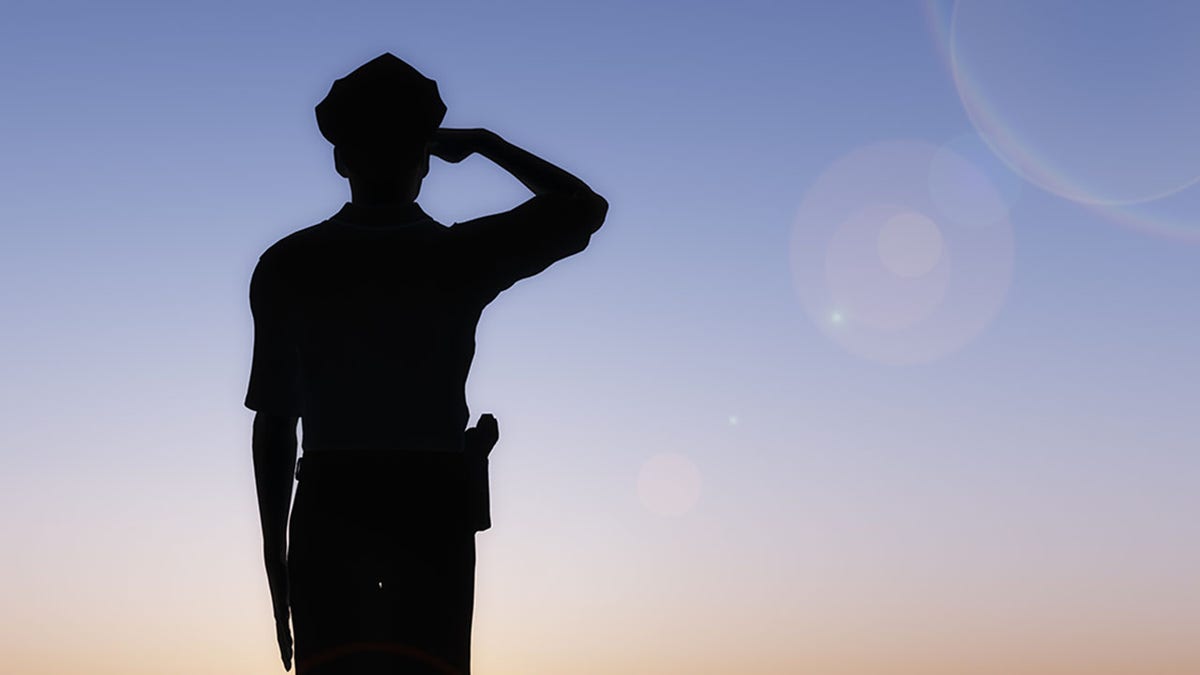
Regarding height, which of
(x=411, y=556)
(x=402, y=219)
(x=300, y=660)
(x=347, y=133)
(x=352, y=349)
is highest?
(x=347, y=133)

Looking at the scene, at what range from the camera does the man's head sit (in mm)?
4746

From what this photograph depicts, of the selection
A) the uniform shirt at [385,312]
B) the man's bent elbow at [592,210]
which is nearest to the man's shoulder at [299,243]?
the uniform shirt at [385,312]

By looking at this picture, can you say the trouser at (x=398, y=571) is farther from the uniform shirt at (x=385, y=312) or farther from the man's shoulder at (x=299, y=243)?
the man's shoulder at (x=299, y=243)

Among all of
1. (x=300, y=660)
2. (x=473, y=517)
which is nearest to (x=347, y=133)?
(x=473, y=517)

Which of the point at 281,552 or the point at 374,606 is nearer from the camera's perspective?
the point at 374,606

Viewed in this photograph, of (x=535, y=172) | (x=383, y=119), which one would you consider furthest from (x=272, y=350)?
(x=535, y=172)

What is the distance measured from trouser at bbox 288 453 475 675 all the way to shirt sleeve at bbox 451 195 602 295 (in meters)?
0.75

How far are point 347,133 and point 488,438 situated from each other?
1.32 meters

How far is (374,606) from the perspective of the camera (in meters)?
4.59

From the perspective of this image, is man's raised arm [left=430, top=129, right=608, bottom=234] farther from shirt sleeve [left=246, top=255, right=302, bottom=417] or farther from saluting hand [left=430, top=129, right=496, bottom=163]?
shirt sleeve [left=246, top=255, right=302, bottom=417]

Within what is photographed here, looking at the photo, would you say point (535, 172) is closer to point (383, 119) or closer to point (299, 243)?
point (383, 119)

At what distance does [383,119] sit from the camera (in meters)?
4.77

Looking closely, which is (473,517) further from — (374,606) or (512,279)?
(512,279)

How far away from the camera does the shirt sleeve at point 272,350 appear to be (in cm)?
481
